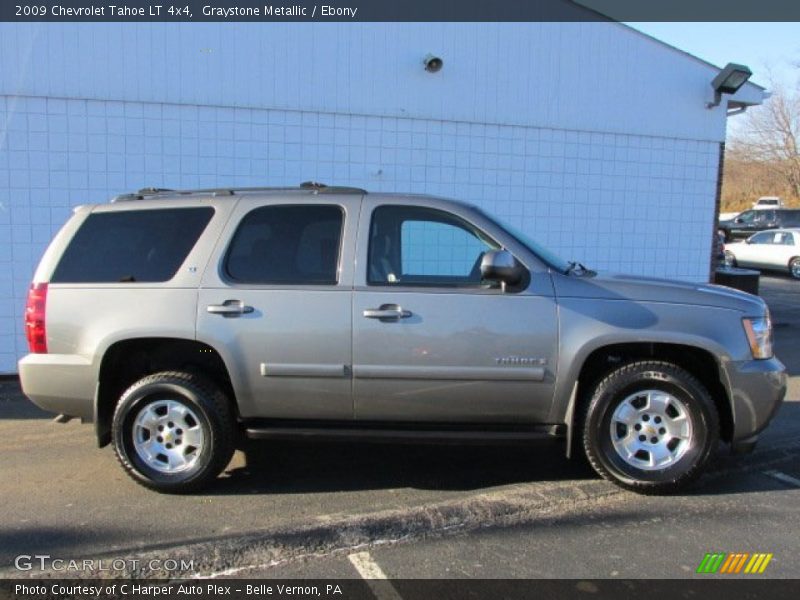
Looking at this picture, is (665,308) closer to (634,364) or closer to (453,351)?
(634,364)

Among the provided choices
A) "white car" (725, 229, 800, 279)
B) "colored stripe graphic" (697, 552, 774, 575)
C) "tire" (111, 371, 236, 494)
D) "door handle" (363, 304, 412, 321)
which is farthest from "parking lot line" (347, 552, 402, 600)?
"white car" (725, 229, 800, 279)

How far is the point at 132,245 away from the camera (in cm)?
441

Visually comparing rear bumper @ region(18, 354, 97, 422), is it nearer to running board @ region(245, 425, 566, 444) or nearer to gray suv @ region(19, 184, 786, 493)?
gray suv @ region(19, 184, 786, 493)

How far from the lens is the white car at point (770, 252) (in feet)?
63.3

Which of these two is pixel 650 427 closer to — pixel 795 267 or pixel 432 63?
pixel 432 63

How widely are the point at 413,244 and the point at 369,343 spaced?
2.96 feet

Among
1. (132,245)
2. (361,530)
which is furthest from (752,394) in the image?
(132,245)

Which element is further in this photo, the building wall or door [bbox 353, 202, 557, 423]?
the building wall

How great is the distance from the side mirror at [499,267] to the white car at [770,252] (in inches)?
708

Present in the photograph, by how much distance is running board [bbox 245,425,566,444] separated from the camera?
4.16 m

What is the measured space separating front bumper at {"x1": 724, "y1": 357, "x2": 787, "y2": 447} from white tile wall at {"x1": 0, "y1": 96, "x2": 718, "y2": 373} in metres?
5.52

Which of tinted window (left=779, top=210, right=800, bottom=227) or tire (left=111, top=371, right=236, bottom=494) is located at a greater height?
tinted window (left=779, top=210, right=800, bottom=227)

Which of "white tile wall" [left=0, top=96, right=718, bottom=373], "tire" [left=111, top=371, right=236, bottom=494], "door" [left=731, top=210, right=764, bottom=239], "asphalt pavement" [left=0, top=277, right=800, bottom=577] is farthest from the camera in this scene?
"door" [left=731, top=210, right=764, bottom=239]

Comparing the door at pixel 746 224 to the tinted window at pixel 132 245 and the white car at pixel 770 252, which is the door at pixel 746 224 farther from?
the tinted window at pixel 132 245
